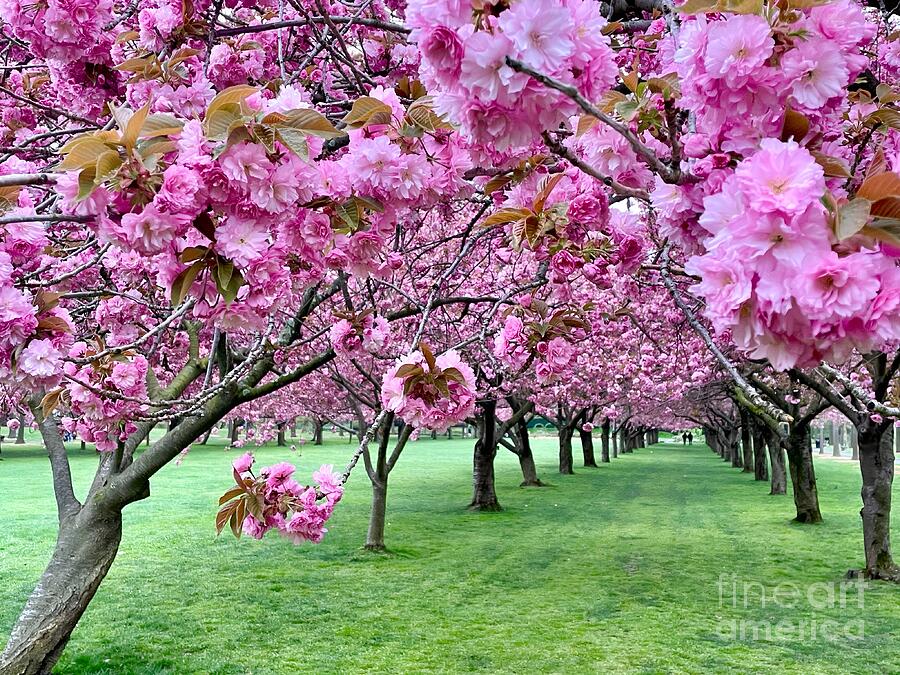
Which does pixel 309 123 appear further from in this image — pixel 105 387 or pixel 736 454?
pixel 736 454

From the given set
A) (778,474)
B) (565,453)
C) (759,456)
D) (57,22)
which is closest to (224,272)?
(57,22)

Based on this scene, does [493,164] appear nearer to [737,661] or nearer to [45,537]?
[737,661]

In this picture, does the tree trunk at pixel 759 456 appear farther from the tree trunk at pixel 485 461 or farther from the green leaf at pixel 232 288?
the green leaf at pixel 232 288

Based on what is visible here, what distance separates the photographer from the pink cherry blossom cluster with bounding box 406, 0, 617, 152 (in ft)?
3.25

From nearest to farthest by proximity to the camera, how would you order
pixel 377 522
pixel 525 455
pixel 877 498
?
pixel 877 498 < pixel 377 522 < pixel 525 455

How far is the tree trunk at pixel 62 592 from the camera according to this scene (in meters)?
4.54

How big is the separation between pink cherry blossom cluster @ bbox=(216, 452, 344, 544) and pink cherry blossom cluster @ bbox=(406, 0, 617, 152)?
164cm

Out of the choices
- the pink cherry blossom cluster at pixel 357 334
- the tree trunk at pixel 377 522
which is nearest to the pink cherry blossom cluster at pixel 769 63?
the pink cherry blossom cluster at pixel 357 334

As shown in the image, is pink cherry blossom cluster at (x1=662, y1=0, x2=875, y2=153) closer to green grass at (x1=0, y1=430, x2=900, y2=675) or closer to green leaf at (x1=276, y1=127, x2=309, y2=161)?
green leaf at (x1=276, y1=127, x2=309, y2=161)

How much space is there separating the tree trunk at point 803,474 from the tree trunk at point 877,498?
176 inches

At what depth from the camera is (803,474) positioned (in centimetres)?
1336

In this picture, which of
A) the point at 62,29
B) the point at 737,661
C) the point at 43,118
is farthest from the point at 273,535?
the point at 62,29

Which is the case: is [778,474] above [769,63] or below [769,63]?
below

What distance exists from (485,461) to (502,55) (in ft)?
49.0
